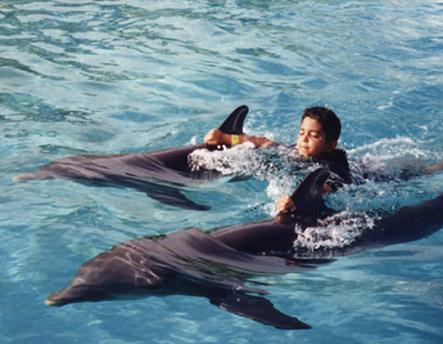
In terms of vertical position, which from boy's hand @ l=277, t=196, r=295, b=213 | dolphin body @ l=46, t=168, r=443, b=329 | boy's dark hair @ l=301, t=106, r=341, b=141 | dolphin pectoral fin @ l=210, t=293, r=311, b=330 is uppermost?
boy's dark hair @ l=301, t=106, r=341, b=141

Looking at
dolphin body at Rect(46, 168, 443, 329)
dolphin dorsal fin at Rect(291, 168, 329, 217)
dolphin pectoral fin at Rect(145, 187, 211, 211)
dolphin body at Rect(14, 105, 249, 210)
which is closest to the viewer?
dolphin body at Rect(46, 168, 443, 329)

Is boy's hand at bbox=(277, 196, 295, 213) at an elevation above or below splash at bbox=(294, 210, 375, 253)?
above

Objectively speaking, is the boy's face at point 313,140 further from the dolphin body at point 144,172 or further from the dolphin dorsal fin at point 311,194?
the dolphin dorsal fin at point 311,194

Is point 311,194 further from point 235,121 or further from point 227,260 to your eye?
point 235,121

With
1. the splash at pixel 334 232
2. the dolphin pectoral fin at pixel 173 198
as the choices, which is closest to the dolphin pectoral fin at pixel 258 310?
the splash at pixel 334 232

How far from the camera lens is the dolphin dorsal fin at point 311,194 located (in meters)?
5.58

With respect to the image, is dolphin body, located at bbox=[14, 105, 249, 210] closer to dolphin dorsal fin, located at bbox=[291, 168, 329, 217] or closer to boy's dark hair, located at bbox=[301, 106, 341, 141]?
boy's dark hair, located at bbox=[301, 106, 341, 141]

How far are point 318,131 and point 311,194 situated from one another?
5.57 feet

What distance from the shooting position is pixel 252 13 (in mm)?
15727

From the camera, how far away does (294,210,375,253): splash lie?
5.68 meters

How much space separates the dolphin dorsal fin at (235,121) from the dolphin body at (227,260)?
1.82m

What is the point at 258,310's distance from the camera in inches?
186

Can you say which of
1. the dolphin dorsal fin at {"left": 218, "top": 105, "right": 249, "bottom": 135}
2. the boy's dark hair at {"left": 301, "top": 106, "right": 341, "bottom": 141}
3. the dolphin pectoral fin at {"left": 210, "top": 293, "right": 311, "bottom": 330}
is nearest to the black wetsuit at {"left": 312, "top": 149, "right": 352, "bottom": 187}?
the boy's dark hair at {"left": 301, "top": 106, "right": 341, "bottom": 141}

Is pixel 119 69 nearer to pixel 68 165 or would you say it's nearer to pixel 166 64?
pixel 166 64
